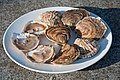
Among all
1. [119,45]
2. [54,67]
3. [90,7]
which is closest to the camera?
[54,67]

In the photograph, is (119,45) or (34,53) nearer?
(34,53)

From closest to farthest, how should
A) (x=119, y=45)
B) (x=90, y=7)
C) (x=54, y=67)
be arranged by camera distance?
(x=54, y=67) → (x=119, y=45) → (x=90, y=7)

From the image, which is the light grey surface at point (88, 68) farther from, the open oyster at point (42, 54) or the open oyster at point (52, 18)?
the open oyster at point (52, 18)

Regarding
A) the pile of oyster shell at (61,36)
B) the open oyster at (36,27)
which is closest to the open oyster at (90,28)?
the pile of oyster shell at (61,36)

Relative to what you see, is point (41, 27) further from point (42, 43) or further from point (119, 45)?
point (119, 45)

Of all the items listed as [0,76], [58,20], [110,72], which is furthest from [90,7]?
[0,76]

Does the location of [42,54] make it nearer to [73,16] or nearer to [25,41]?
[25,41]
